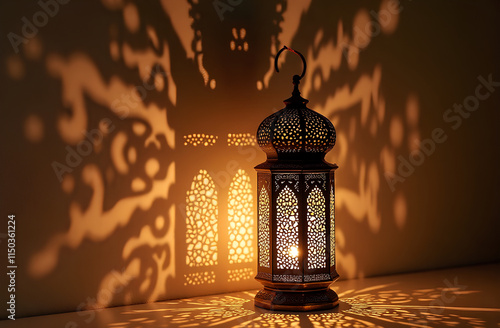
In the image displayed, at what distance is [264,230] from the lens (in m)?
2.93

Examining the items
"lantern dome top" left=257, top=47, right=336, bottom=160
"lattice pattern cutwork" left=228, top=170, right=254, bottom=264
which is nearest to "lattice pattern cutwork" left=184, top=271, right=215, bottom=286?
"lattice pattern cutwork" left=228, top=170, right=254, bottom=264

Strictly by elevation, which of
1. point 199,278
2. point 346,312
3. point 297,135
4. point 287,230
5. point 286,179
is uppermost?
point 297,135

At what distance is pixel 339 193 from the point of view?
3510mm

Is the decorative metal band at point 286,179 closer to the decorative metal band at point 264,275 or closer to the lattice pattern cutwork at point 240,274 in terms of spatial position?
the decorative metal band at point 264,275

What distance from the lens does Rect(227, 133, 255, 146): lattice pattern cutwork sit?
10.5ft

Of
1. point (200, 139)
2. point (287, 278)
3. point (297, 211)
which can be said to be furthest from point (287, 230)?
point (200, 139)

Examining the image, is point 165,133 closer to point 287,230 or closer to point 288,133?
point 288,133

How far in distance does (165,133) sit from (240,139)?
0.41 meters

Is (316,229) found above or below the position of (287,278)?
above

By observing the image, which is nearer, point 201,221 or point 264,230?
point 264,230

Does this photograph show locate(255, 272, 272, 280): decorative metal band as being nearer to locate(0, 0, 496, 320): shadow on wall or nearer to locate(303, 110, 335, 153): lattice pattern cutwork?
locate(0, 0, 496, 320): shadow on wall

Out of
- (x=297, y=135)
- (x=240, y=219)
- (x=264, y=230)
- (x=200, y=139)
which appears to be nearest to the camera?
(x=297, y=135)

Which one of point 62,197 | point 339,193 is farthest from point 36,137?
point 339,193

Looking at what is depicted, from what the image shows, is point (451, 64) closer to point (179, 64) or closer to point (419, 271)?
point (419, 271)
